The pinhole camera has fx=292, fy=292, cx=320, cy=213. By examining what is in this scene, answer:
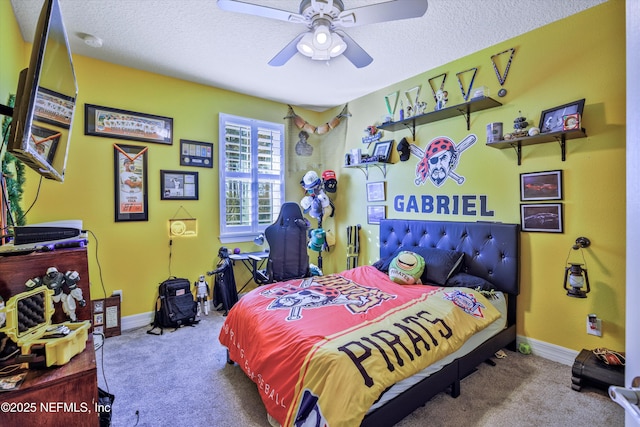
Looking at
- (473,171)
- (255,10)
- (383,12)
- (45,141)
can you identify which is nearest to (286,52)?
(255,10)

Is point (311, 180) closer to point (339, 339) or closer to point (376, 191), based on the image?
point (376, 191)

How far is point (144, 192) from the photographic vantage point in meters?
3.25

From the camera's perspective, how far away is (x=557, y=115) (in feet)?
7.71

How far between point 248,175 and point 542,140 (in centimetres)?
326

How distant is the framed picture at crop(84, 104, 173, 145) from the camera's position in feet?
9.71

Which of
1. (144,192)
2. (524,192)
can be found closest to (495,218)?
(524,192)

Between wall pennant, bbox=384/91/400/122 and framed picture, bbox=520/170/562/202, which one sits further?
wall pennant, bbox=384/91/400/122

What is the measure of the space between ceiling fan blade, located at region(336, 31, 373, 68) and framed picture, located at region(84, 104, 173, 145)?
2.31 metres

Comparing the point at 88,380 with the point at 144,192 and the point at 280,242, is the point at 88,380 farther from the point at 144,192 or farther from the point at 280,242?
the point at 144,192

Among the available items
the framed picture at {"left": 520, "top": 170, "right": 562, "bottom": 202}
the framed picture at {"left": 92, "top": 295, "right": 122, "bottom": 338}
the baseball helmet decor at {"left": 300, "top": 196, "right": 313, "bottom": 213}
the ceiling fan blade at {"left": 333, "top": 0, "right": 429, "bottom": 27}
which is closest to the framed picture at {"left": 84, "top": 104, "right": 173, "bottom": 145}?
the framed picture at {"left": 92, "top": 295, "right": 122, "bottom": 338}

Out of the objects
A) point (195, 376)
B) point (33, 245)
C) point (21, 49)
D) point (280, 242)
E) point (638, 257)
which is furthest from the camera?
point (280, 242)

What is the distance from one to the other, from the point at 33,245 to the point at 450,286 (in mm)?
2885

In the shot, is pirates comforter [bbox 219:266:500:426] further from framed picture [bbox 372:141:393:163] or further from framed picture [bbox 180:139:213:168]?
framed picture [bbox 180:139:213:168]

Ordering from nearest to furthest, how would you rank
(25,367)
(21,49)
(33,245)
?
(25,367), (33,245), (21,49)
